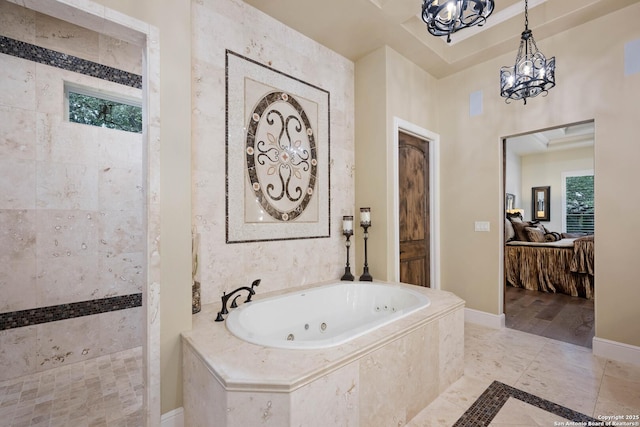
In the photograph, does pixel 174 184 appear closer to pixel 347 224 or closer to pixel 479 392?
pixel 347 224

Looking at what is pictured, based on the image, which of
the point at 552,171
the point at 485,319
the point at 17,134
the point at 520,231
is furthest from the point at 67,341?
the point at 552,171

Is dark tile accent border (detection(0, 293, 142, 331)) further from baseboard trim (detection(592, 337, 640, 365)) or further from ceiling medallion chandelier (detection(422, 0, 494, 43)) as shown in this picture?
baseboard trim (detection(592, 337, 640, 365))

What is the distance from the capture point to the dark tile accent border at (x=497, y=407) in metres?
1.73

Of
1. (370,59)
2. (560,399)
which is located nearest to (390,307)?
(560,399)

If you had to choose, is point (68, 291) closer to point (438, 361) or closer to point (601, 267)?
point (438, 361)

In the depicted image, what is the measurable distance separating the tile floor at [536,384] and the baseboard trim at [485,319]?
0.30 m

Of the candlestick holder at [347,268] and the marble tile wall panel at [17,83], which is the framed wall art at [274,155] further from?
the marble tile wall panel at [17,83]

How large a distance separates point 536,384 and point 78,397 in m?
3.36

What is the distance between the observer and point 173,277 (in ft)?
5.44

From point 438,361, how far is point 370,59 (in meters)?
2.97

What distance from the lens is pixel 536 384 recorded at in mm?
2098

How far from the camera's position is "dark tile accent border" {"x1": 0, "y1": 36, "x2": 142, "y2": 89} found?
2.22 metres

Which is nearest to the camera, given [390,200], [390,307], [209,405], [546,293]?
[209,405]

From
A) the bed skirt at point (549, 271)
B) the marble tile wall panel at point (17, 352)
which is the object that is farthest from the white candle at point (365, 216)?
the marble tile wall panel at point (17, 352)
